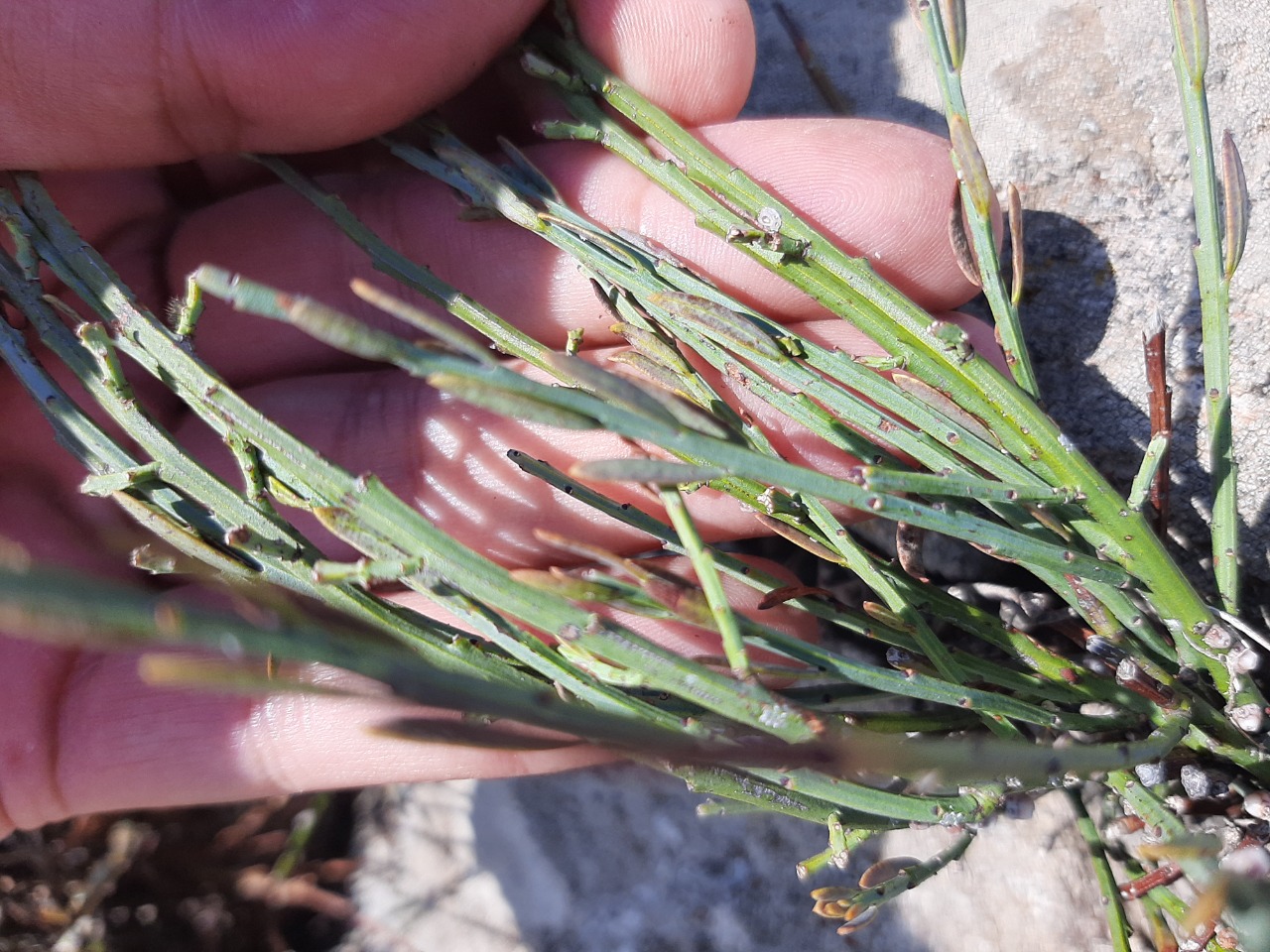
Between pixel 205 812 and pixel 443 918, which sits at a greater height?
pixel 205 812

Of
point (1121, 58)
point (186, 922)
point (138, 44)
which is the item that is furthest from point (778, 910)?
point (138, 44)

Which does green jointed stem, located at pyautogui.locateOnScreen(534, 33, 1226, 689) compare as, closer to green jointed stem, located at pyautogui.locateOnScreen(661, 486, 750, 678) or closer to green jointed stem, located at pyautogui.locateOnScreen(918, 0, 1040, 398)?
green jointed stem, located at pyautogui.locateOnScreen(918, 0, 1040, 398)

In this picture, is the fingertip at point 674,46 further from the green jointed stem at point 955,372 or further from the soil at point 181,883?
the soil at point 181,883

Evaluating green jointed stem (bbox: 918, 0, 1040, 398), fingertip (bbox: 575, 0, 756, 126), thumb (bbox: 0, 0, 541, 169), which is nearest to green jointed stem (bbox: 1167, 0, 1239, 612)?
green jointed stem (bbox: 918, 0, 1040, 398)

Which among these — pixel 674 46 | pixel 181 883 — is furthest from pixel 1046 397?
pixel 181 883

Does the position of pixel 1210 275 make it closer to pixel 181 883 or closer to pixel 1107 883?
pixel 1107 883

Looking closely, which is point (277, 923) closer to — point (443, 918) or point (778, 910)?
point (443, 918)
